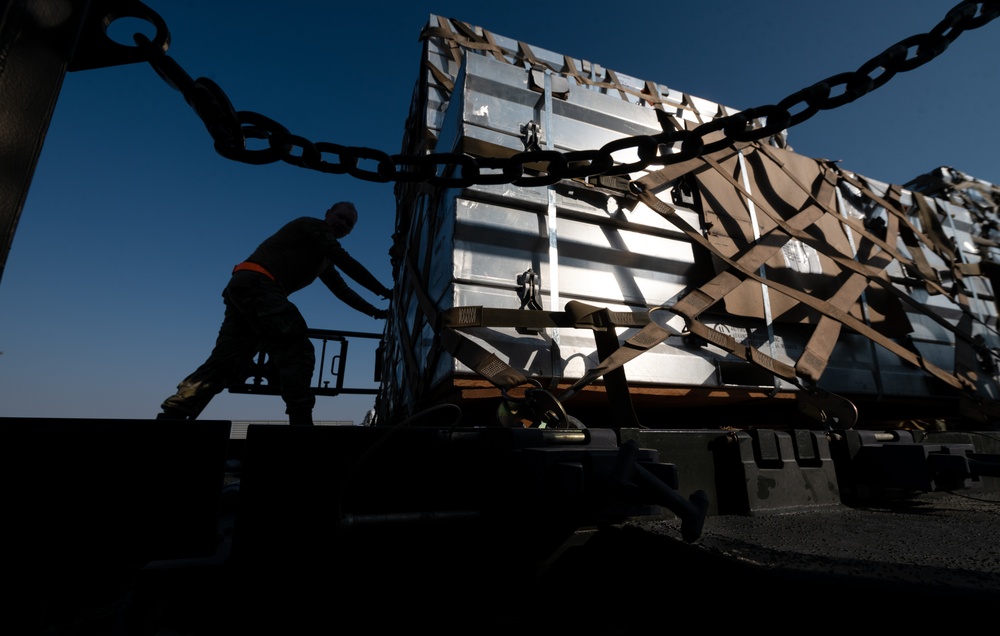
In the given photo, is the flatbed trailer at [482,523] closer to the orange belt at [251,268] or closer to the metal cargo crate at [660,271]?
the metal cargo crate at [660,271]

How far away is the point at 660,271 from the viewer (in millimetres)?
2980

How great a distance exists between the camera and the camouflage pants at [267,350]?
118 inches

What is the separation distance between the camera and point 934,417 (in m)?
A: 3.87

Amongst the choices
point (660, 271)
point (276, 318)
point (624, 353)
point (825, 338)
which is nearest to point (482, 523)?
point (624, 353)

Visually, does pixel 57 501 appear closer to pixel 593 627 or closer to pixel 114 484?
pixel 114 484

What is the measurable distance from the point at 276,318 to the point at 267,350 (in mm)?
249

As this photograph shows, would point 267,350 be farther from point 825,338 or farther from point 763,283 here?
point 825,338

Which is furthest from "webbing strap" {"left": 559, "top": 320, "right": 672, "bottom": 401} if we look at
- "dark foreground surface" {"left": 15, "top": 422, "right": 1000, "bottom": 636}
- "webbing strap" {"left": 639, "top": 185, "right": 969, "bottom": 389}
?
"dark foreground surface" {"left": 15, "top": 422, "right": 1000, "bottom": 636}

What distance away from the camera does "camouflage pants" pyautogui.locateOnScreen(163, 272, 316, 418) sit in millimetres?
2998

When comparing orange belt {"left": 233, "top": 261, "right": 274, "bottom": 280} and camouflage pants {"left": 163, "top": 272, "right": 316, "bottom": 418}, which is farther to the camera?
orange belt {"left": 233, "top": 261, "right": 274, "bottom": 280}

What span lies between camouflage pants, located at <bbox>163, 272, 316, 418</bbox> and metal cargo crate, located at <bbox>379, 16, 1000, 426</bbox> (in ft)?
2.42

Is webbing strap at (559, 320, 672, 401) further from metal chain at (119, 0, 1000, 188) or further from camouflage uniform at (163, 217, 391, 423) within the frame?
camouflage uniform at (163, 217, 391, 423)

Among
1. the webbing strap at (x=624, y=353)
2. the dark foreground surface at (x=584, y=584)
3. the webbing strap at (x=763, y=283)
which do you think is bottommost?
the dark foreground surface at (x=584, y=584)

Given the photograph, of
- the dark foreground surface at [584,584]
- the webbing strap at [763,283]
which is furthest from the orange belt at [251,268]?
the webbing strap at [763,283]
